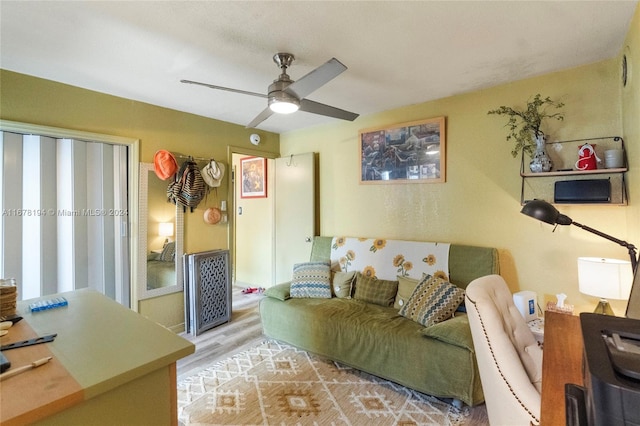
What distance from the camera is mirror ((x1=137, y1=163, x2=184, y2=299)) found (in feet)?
9.91

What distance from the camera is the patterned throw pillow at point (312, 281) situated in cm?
307

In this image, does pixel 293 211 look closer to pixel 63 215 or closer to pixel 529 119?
pixel 63 215

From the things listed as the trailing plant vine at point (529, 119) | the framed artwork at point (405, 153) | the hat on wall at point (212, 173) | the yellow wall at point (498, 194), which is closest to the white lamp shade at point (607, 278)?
the yellow wall at point (498, 194)

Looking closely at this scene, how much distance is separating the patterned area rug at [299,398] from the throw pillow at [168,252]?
4.18 ft

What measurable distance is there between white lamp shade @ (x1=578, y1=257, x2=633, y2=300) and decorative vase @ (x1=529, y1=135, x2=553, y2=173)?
2.55ft

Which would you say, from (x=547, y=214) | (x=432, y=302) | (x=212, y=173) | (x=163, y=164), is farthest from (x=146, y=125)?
(x=547, y=214)

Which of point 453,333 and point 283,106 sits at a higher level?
point 283,106

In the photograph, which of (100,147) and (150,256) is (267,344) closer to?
(150,256)

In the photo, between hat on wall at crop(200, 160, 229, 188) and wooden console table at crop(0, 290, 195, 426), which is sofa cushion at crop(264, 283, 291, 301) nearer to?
hat on wall at crop(200, 160, 229, 188)

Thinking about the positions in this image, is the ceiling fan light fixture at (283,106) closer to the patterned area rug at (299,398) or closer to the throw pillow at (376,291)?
the throw pillow at (376,291)

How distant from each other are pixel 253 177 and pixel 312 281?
2484mm

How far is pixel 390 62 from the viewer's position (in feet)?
7.15

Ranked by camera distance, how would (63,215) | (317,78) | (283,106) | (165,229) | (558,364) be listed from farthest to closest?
1. (165,229)
2. (63,215)
3. (283,106)
4. (317,78)
5. (558,364)

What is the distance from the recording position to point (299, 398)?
2119mm
